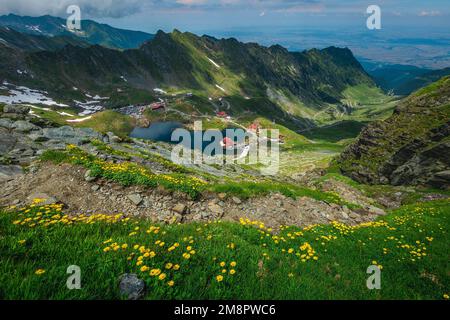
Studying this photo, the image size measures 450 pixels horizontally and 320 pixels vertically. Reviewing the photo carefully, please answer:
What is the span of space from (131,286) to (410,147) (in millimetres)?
86638

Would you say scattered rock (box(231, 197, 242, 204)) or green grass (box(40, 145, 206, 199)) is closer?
green grass (box(40, 145, 206, 199))

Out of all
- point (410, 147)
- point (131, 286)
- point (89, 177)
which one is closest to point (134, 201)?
point (89, 177)

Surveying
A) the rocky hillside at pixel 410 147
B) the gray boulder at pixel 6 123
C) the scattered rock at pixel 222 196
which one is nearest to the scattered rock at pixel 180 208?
the scattered rock at pixel 222 196

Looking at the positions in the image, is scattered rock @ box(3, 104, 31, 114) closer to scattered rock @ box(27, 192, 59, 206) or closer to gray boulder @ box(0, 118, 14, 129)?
gray boulder @ box(0, 118, 14, 129)

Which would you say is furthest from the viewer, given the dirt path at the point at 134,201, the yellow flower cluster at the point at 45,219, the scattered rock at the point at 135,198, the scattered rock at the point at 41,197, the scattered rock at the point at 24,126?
the scattered rock at the point at 24,126

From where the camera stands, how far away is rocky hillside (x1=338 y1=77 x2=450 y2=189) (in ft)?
196

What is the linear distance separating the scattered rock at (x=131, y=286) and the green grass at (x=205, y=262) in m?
0.14

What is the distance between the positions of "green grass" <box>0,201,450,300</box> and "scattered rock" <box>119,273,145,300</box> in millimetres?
140

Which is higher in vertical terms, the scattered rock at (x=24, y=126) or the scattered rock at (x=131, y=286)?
the scattered rock at (x=24, y=126)

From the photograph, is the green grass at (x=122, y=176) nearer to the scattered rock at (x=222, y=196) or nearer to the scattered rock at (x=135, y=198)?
the scattered rock at (x=135, y=198)

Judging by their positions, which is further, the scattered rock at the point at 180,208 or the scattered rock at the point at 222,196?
the scattered rock at the point at 222,196

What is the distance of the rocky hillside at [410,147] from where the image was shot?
5988cm

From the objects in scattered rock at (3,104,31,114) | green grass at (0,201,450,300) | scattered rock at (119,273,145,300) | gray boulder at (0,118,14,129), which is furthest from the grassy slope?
scattered rock at (119,273,145,300)
